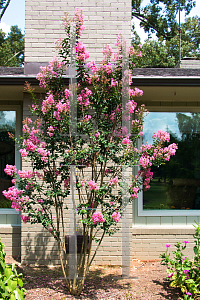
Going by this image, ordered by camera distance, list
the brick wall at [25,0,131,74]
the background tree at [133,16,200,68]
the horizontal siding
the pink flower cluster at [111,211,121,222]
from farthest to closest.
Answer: the background tree at [133,16,200,68]
the horizontal siding
the brick wall at [25,0,131,74]
the pink flower cluster at [111,211,121,222]

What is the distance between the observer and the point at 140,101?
16.3 feet

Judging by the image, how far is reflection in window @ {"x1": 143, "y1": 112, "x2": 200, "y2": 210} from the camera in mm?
5086

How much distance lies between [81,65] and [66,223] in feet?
7.97

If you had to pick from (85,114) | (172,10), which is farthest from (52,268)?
(172,10)

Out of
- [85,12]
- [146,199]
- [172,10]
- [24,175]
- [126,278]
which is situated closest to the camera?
[24,175]

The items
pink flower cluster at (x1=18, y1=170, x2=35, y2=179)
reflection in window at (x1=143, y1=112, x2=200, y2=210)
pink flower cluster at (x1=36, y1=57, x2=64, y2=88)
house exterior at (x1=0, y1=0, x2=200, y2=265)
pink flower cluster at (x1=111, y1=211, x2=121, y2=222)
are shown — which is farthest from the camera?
reflection in window at (x1=143, y1=112, x2=200, y2=210)

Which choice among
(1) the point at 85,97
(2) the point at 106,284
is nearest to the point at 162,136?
(1) the point at 85,97

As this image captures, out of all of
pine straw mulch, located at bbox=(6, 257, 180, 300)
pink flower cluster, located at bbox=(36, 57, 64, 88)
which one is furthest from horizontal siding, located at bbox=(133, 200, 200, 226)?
pink flower cluster, located at bbox=(36, 57, 64, 88)

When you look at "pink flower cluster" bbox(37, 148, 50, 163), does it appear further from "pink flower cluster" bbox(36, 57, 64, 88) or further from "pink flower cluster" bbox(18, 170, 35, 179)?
"pink flower cluster" bbox(36, 57, 64, 88)

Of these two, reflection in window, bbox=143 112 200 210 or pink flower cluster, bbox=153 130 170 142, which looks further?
reflection in window, bbox=143 112 200 210

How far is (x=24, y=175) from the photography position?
123 inches

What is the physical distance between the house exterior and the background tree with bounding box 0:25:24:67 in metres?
14.6

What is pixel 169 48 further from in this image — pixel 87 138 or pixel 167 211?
pixel 87 138

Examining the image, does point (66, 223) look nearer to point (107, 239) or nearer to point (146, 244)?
point (107, 239)
